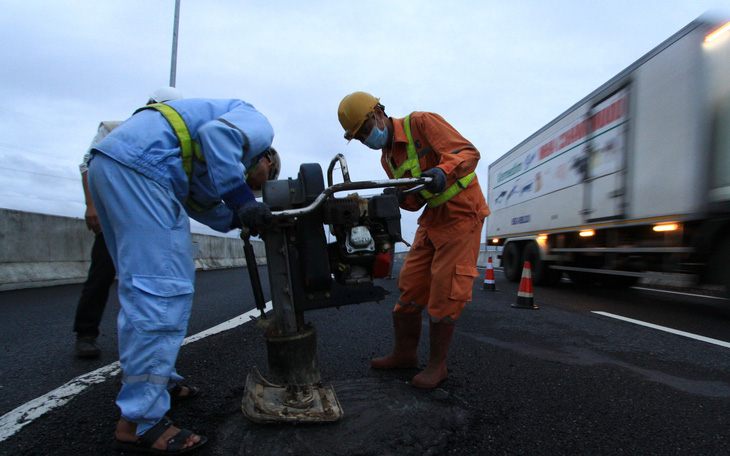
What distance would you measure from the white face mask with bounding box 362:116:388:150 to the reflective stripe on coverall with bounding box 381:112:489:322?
0.07m

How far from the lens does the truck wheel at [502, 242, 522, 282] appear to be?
9289 mm

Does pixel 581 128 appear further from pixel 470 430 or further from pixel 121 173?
pixel 121 173

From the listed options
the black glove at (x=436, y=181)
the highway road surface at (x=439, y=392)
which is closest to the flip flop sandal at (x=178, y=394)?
the highway road surface at (x=439, y=392)

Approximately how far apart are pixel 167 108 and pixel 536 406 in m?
2.26

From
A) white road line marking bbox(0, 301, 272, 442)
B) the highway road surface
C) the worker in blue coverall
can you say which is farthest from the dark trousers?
the worker in blue coverall

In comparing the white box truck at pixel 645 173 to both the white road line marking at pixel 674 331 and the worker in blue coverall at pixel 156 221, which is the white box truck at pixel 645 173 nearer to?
the white road line marking at pixel 674 331

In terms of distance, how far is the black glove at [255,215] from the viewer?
5.00 ft

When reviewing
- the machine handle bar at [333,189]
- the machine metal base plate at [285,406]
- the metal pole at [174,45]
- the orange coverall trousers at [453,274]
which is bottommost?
the machine metal base plate at [285,406]

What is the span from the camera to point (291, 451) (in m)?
1.49

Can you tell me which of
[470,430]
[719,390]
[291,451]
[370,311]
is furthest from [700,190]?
[291,451]

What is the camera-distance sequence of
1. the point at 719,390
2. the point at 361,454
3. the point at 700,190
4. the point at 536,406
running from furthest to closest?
the point at 700,190, the point at 719,390, the point at 536,406, the point at 361,454

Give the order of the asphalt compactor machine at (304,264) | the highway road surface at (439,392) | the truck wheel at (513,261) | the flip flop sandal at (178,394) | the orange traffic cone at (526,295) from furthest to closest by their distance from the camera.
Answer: the truck wheel at (513,261)
the orange traffic cone at (526,295)
the flip flop sandal at (178,394)
the asphalt compactor machine at (304,264)
the highway road surface at (439,392)

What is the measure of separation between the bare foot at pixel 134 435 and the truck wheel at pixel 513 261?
886 centimetres

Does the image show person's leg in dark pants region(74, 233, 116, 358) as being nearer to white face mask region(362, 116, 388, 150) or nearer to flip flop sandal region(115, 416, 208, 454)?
flip flop sandal region(115, 416, 208, 454)
